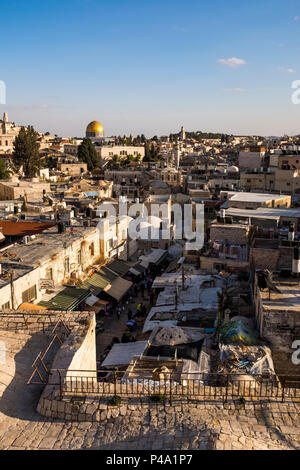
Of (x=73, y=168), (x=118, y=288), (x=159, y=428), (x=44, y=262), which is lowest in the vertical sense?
(x=118, y=288)

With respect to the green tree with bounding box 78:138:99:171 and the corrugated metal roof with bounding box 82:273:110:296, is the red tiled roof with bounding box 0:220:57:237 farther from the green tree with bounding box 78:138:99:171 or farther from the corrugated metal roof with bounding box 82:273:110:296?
the green tree with bounding box 78:138:99:171

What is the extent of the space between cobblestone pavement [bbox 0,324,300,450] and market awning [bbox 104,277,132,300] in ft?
38.9

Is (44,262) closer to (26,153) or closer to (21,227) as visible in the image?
(21,227)

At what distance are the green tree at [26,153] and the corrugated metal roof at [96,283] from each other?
1178 inches

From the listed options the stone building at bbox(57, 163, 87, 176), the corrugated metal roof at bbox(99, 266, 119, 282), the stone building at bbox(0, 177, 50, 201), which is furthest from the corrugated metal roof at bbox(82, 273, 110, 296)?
the stone building at bbox(57, 163, 87, 176)

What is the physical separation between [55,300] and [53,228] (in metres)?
5.81

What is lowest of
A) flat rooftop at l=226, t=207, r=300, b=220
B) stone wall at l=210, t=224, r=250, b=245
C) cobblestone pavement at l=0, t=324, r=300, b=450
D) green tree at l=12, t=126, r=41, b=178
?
cobblestone pavement at l=0, t=324, r=300, b=450

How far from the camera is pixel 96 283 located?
734 inches

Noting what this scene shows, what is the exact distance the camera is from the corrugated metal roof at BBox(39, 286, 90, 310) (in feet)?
47.3

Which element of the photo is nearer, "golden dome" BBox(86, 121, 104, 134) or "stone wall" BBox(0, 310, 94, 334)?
"stone wall" BBox(0, 310, 94, 334)

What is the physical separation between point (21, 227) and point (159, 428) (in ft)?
53.7

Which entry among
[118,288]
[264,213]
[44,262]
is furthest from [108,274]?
[264,213]

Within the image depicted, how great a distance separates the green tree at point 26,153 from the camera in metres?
46.6

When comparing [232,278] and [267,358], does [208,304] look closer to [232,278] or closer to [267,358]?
[232,278]
